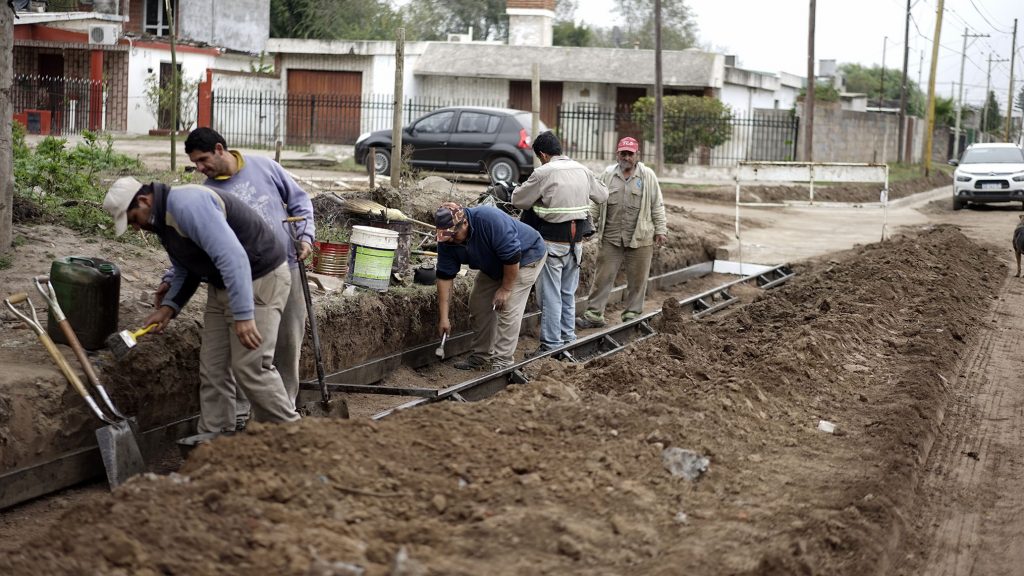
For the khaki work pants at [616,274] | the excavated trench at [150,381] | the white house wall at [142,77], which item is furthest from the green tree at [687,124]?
the excavated trench at [150,381]

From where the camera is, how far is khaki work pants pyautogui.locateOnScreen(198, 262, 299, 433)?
256 inches

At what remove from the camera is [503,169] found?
23.5m

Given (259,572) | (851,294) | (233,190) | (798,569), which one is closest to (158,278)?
(233,190)

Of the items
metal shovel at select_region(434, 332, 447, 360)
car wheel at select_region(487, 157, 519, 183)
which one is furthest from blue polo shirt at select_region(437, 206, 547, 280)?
car wheel at select_region(487, 157, 519, 183)

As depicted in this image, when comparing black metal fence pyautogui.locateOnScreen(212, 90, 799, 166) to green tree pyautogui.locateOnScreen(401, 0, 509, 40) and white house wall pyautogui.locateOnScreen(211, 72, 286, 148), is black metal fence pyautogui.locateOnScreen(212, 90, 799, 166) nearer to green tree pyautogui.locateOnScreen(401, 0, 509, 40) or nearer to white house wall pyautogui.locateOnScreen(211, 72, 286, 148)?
white house wall pyautogui.locateOnScreen(211, 72, 286, 148)

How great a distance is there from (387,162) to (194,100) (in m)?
12.0

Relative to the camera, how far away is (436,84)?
121ft

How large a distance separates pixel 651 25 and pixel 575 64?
155 feet

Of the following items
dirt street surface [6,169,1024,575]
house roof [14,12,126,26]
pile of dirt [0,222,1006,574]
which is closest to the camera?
pile of dirt [0,222,1006,574]

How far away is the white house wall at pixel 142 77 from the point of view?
108 feet

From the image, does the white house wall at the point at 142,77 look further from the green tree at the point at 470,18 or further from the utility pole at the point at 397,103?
the green tree at the point at 470,18

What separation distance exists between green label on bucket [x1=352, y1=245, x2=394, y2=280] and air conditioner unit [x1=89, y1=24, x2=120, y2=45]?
24.6 meters

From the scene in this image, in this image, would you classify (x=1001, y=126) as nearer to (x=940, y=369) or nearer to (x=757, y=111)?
(x=757, y=111)

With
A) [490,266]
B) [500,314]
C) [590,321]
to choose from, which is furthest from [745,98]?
[490,266]
